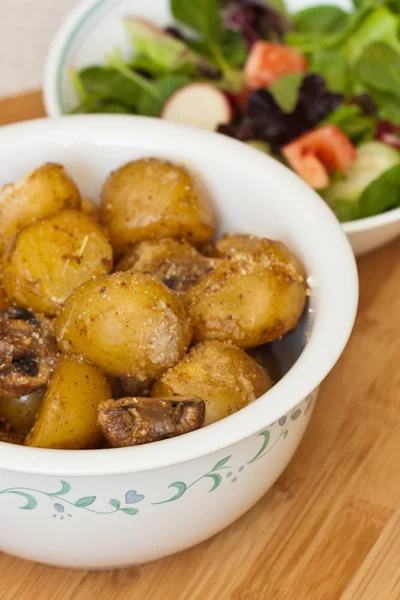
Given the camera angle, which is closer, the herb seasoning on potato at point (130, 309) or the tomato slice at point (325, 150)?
the herb seasoning on potato at point (130, 309)

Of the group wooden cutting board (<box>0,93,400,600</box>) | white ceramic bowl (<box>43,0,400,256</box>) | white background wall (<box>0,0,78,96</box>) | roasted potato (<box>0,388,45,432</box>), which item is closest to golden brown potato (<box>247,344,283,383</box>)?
wooden cutting board (<box>0,93,400,600</box>)

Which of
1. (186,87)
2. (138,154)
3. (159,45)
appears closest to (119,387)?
(138,154)

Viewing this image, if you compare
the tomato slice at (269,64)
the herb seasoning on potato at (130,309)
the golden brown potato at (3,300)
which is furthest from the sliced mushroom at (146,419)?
the tomato slice at (269,64)

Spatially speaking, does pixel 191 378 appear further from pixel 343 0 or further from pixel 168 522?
pixel 343 0

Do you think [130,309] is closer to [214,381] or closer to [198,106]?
[214,381]

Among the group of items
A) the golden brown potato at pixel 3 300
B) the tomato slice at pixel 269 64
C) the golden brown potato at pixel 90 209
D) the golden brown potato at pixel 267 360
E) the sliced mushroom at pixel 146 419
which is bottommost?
the tomato slice at pixel 269 64

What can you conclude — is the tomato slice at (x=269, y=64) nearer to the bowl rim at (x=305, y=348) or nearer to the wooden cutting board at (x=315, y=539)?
the bowl rim at (x=305, y=348)

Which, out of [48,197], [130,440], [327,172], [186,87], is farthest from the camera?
[186,87]

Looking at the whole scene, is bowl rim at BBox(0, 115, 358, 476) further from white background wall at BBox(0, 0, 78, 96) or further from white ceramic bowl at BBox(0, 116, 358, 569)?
white background wall at BBox(0, 0, 78, 96)

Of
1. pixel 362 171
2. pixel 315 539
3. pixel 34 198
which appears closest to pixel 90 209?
pixel 34 198
